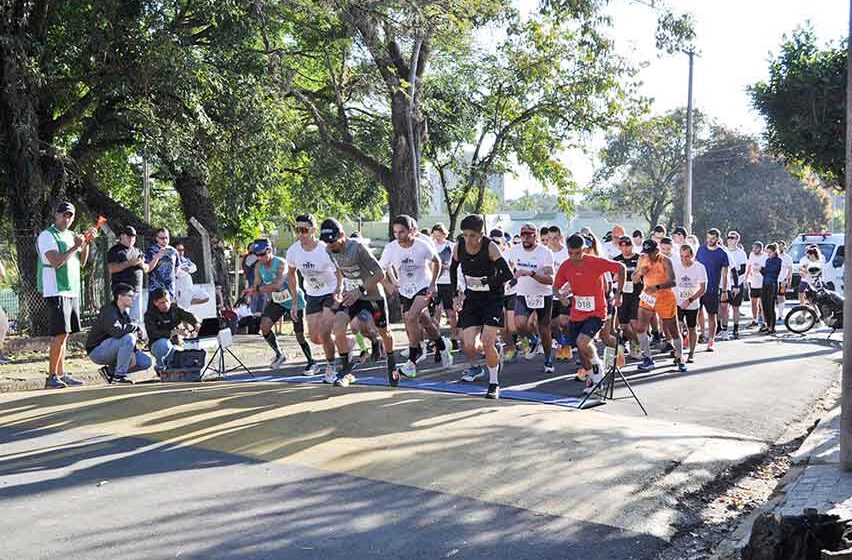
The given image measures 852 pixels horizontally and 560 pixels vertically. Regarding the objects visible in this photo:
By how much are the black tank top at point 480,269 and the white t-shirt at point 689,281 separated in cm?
461

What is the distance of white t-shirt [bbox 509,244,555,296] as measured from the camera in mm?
12594

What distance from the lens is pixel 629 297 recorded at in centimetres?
1363

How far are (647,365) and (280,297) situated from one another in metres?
5.22

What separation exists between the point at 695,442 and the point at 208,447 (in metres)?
4.04

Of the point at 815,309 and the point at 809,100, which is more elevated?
the point at 809,100

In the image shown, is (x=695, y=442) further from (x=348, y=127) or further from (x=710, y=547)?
(x=348, y=127)

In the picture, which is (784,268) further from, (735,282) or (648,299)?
(648,299)

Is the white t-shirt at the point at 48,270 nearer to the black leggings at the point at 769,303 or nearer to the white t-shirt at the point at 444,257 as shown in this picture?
the white t-shirt at the point at 444,257

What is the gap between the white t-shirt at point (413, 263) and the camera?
1175 cm

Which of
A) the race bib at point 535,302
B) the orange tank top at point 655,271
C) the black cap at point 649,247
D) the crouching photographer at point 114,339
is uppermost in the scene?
the black cap at point 649,247

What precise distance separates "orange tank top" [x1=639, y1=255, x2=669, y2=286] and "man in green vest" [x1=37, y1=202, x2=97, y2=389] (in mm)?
7159

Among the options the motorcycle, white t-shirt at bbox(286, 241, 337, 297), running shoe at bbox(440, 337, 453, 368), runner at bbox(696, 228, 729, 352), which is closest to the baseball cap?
Result: white t-shirt at bbox(286, 241, 337, 297)

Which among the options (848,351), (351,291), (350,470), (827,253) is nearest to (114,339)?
(351,291)

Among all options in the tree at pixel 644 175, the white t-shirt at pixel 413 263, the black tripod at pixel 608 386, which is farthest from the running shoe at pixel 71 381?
the tree at pixel 644 175
